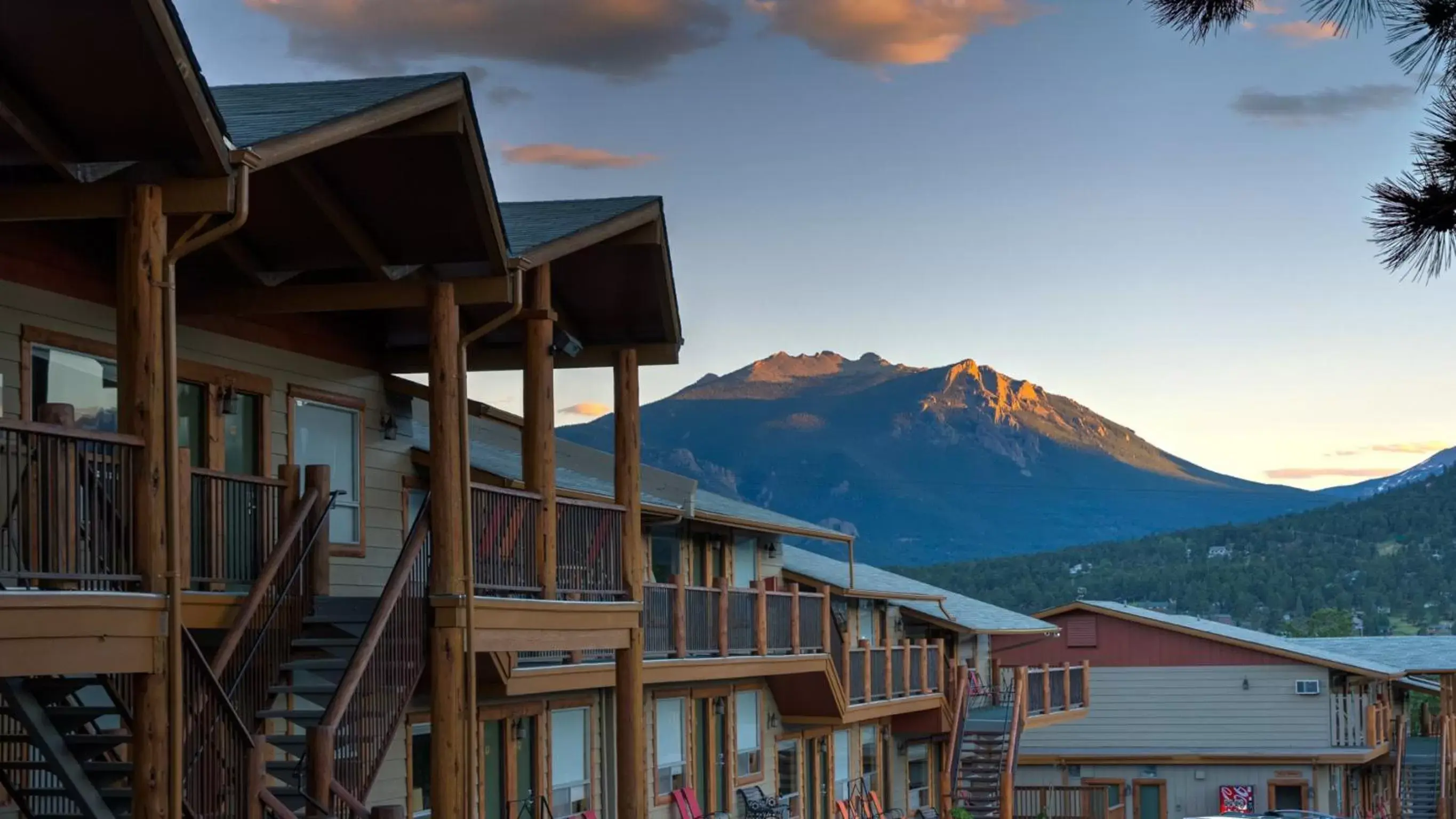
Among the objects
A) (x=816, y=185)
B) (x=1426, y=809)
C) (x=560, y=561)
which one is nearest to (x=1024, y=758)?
(x=1426, y=809)

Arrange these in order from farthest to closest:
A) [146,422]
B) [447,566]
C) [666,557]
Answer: [666,557], [447,566], [146,422]

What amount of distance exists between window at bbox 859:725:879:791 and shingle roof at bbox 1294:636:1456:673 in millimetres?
23976

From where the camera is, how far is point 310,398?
19.4m

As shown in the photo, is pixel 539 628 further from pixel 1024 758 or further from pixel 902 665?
pixel 1024 758

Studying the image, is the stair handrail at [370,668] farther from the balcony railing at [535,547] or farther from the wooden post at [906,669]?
the wooden post at [906,669]

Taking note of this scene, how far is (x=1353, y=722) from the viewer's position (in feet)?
173

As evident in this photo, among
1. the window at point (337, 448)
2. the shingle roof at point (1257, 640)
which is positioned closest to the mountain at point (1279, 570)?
the shingle roof at point (1257, 640)

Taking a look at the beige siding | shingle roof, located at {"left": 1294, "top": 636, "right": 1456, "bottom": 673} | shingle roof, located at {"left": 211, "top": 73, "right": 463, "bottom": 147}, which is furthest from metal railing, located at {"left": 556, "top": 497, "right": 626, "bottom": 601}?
shingle roof, located at {"left": 1294, "top": 636, "right": 1456, "bottom": 673}

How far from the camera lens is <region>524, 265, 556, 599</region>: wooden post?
1798cm

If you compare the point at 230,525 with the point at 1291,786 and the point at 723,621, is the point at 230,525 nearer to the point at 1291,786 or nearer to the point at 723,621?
the point at 723,621

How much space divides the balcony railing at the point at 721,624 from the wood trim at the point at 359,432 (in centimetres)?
216

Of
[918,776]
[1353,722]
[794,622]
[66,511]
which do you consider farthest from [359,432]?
[1353,722]

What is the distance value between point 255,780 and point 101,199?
168 inches

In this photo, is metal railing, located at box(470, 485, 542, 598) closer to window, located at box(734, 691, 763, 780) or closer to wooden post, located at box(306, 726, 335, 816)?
wooden post, located at box(306, 726, 335, 816)
